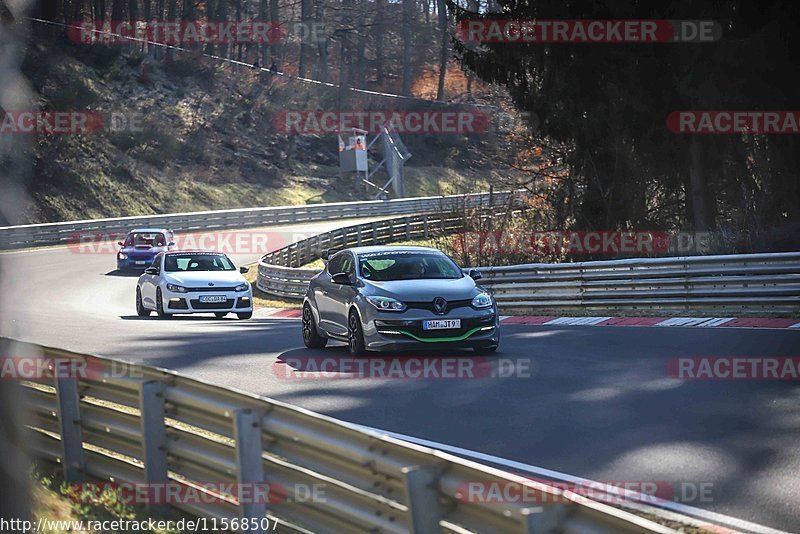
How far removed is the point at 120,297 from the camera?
36656 millimetres

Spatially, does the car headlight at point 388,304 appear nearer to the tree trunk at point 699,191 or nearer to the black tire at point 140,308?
the black tire at point 140,308

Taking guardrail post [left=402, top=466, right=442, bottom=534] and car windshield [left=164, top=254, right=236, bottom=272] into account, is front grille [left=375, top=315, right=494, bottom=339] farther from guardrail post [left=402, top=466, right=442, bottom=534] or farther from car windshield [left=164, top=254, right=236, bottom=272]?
car windshield [left=164, top=254, right=236, bottom=272]

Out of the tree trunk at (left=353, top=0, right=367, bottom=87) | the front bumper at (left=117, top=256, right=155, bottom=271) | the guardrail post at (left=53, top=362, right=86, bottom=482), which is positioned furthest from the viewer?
the tree trunk at (left=353, top=0, right=367, bottom=87)

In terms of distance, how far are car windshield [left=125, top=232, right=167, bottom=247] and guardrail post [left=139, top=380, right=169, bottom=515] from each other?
122ft

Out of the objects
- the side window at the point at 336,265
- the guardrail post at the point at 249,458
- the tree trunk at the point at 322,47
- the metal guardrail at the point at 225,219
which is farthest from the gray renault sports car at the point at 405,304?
the tree trunk at the point at 322,47

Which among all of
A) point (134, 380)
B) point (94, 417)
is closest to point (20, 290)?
point (134, 380)

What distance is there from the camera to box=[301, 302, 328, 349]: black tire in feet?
59.3

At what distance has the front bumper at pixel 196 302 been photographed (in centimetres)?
2773

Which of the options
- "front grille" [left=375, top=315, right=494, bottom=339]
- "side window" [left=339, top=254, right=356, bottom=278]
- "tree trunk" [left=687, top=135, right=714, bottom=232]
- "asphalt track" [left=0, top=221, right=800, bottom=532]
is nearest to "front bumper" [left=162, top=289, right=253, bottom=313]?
"asphalt track" [left=0, top=221, right=800, bottom=532]

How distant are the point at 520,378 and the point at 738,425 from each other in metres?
3.90

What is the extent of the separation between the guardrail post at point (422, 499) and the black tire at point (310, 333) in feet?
41.6

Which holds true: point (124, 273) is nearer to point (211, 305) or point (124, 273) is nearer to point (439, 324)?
point (211, 305)

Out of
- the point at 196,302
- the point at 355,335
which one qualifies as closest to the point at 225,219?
the point at 196,302

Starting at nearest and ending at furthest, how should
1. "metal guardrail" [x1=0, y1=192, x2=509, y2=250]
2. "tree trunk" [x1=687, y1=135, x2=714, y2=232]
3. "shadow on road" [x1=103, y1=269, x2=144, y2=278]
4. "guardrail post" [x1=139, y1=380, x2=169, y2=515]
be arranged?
"guardrail post" [x1=139, y1=380, x2=169, y2=515] < "tree trunk" [x1=687, y1=135, x2=714, y2=232] < "shadow on road" [x1=103, y1=269, x2=144, y2=278] < "metal guardrail" [x1=0, y1=192, x2=509, y2=250]
